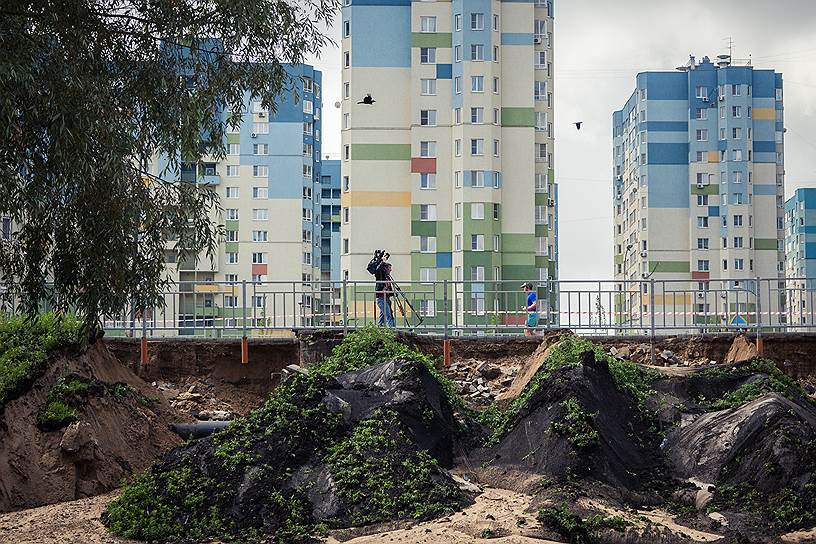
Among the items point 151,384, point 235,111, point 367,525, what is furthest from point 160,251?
point 151,384

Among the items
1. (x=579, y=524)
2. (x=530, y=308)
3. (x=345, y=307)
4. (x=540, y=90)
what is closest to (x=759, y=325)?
(x=530, y=308)

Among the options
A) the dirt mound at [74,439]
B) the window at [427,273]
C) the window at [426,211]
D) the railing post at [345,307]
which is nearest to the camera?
the dirt mound at [74,439]

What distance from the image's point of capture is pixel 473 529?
15078 mm

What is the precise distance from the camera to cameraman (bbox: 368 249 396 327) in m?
25.0

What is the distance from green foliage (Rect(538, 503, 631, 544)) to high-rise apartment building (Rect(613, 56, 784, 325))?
170ft

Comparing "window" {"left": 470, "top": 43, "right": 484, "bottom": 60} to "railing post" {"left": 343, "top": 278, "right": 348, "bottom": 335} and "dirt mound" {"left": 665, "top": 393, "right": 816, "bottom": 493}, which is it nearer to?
"railing post" {"left": 343, "top": 278, "right": 348, "bottom": 335}

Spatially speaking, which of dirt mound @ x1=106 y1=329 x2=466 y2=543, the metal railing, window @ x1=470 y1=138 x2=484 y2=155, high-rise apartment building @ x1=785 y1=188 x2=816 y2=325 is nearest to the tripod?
the metal railing

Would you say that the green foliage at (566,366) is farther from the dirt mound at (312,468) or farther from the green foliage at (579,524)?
the green foliage at (579,524)

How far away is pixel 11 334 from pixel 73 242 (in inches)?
286

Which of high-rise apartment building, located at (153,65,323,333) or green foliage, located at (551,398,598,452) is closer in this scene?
green foliage, located at (551,398,598,452)

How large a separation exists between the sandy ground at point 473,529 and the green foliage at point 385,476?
0.36 meters

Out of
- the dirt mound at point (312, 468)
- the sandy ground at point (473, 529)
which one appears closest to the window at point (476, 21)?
the dirt mound at point (312, 468)

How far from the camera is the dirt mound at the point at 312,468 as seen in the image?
52.9ft

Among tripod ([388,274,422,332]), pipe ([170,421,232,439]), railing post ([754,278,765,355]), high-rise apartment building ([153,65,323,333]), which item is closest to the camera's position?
pipe ([170,421,232,439])
